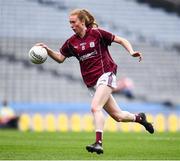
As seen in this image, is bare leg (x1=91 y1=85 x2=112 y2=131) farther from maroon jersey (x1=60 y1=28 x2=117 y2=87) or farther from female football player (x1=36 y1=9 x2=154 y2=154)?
maroon jersey (x1=60 y1=28 x2=117 y2=87)

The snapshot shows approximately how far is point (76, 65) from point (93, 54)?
1798 cm

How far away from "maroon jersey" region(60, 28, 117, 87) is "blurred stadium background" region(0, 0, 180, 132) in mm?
13870

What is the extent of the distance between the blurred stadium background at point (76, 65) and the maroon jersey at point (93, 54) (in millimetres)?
13870

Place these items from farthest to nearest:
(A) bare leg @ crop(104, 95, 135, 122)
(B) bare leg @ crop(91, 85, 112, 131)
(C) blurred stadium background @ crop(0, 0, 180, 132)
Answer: (C) blurred stadium background @ crop(0, 0, 180, 132) → (A) bare leg @ crop(104, 95, 135, 122) → (B) bare leg @ crop(91, 85, 112, 131)

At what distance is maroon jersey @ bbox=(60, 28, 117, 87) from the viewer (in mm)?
9664

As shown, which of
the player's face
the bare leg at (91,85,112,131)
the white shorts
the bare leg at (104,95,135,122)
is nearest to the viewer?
the bare leg at (91,85,112,131)

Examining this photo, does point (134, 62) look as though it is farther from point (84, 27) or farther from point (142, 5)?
point (84, 27)

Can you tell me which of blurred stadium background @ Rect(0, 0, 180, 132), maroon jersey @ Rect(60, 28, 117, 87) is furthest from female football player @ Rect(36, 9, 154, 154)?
blurred stadium background @ Rect(0, 0, 180, 132)

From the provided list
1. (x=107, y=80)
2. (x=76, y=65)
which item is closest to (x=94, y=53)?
(x=107, y=80)

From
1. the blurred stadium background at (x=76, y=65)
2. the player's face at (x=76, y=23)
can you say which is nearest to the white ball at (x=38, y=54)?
the player's face at (x=76, y=23)

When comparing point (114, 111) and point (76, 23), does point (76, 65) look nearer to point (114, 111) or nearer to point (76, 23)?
point (114, 111)

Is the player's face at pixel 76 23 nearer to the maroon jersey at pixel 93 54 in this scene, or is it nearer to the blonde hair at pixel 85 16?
the blonde hair at pixel 85 16

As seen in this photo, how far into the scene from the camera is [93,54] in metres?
9.69

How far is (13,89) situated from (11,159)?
17.8 metres
